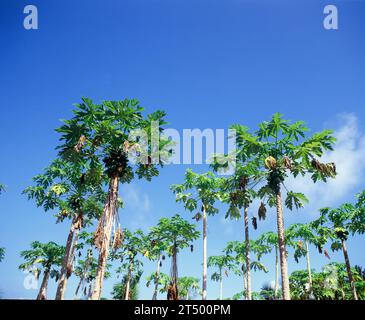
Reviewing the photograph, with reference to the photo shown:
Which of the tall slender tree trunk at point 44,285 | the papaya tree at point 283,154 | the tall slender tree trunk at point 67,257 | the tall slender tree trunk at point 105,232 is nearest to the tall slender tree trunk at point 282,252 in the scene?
the papaya tree at point 283,154

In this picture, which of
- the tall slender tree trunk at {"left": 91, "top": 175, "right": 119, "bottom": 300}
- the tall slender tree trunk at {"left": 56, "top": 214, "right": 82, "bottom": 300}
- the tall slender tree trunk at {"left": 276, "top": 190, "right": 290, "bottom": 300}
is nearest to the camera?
the tall slender tree trunk at {"left": 91, "top": 175, "right": 119, "bottom": 300}

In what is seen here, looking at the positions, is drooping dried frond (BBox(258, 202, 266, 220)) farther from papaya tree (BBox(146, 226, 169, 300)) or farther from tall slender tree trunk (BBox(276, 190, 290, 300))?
A: papaya tree (BBox(146, 226, 169, 300))

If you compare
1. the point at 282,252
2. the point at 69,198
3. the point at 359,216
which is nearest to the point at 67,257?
the point at 69,198

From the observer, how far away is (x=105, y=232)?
14336 mm

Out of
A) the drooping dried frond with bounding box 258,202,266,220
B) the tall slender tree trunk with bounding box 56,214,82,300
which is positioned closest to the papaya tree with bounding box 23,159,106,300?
the tall slender tree trunk with bounding box 56,214,82,300

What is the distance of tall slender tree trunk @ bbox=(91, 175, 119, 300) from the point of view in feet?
44.5
